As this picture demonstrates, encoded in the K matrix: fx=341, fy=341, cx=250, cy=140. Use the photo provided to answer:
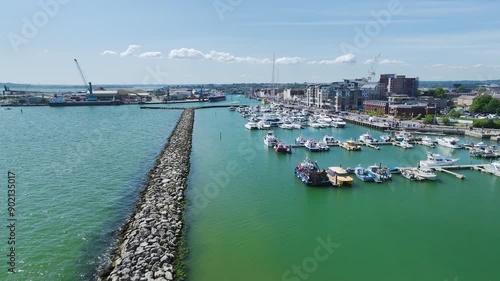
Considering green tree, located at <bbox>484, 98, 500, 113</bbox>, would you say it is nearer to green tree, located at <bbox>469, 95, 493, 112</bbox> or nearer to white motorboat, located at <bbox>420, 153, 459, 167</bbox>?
green tree, located at <bbox>469, 95, 493, 112</bbox>

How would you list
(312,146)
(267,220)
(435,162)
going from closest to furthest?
(267,220), (435,162), (312,146)

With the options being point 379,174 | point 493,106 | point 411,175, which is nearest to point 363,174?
point 379,174

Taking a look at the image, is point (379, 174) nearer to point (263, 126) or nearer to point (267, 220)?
point (267, 220)

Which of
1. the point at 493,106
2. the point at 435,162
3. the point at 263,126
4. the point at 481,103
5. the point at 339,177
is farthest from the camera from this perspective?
the point at 481,103

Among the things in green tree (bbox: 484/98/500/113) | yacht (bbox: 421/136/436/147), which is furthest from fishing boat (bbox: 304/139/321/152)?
green tree (bbox: 484/98/500/113)

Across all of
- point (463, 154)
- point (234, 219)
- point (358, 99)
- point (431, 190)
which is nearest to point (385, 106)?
point (358, 99)

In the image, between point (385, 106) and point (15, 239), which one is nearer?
point (15, 239)

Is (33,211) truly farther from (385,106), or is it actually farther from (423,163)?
(385,106)
